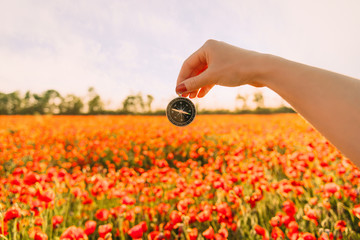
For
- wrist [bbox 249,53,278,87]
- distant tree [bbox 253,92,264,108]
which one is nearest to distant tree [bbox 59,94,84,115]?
distant tree [bbox 253,92,264,108]

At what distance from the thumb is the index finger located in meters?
0.10

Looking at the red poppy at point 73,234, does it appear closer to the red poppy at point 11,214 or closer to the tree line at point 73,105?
the red poppy at point 11,214

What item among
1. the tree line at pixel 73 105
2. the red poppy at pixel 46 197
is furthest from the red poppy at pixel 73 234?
the tree line at pixel 73 105

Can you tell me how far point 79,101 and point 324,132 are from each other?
2476 cm

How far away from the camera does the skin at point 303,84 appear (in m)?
0.71

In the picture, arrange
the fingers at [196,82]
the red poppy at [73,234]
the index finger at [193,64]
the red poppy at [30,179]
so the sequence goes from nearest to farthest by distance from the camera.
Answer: the fingers at [196,82]
the index finger at [193,64]
the red poppy at [73,234]
the red poppy at [30,179]

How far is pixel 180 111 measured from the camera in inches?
63.8

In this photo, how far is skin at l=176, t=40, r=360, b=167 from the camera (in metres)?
0.71

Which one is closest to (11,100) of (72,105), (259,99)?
(72,105)

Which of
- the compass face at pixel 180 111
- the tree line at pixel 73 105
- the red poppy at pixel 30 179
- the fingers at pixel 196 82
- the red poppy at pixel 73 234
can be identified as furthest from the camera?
the tree line at pixel 73 105

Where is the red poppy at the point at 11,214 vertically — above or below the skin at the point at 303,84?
below

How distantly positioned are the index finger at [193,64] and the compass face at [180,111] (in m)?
0.26

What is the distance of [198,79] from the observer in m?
1.12

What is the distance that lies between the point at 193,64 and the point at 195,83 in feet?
0.59
